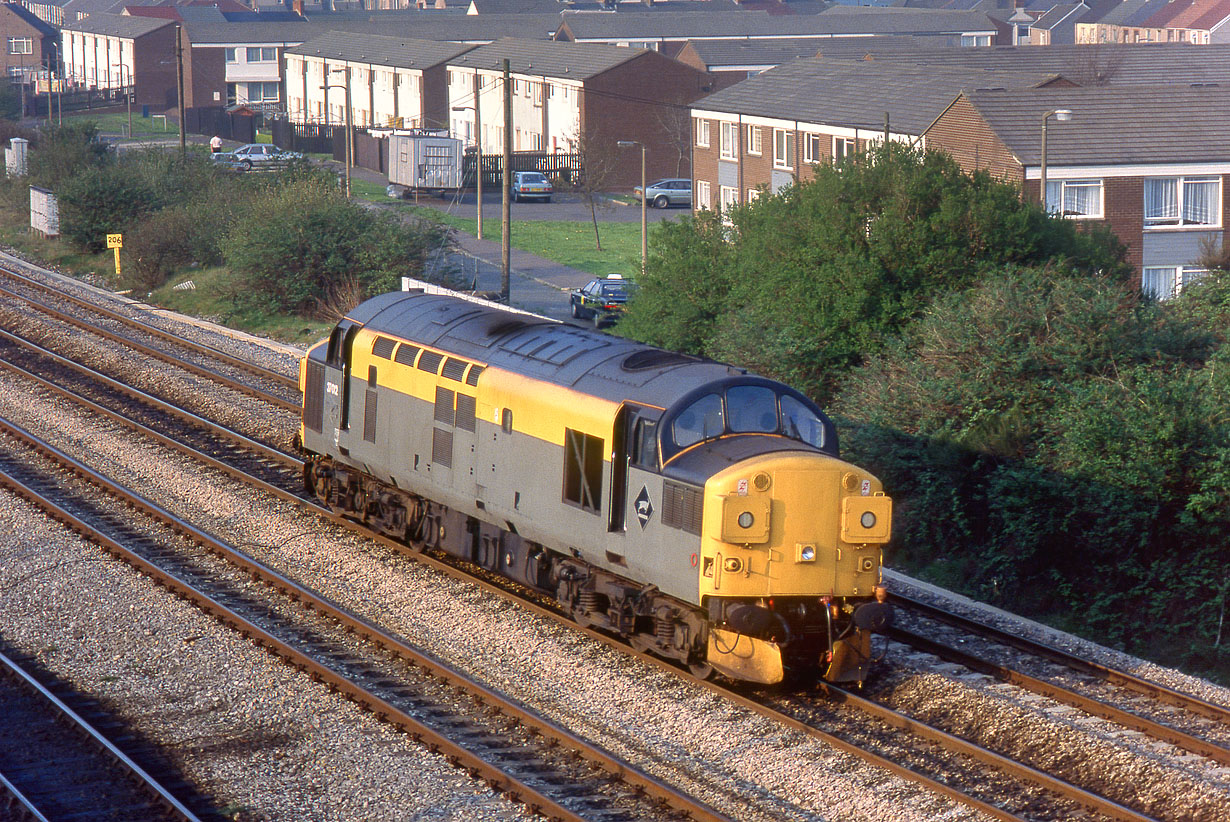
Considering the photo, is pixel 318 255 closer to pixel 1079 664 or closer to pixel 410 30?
pixel 1079 664

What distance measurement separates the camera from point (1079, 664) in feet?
48.6

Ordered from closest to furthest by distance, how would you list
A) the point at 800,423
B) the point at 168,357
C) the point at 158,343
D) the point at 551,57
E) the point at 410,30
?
the point at 800,423 < the point at 168,357 < the point at 158,343 < the point at 551,57 < the point at 410,30

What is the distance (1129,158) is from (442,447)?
2900 cm

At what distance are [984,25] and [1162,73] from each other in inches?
2014

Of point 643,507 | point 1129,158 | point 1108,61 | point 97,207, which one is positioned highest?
point 1108,61

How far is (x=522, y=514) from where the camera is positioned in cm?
1578

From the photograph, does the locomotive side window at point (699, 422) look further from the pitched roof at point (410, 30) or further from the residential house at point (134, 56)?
the residential house at point (134, 56)

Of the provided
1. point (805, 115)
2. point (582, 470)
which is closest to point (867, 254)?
point (582, 470)

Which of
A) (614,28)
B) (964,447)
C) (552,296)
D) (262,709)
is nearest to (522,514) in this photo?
(262,709)

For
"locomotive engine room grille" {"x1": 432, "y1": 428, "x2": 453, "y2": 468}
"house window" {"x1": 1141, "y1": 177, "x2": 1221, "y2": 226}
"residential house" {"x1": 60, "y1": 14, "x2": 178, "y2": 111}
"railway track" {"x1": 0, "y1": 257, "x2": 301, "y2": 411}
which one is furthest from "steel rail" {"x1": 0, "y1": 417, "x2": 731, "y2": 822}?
"residential house" {"x1": 60, "y1": 14, "x2": 178, "y2": 111}

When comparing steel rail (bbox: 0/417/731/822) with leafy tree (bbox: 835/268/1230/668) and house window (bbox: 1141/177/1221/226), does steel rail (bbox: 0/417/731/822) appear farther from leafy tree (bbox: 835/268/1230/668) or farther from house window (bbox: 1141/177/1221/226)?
house window (bbox: 1141/177/1221/226)

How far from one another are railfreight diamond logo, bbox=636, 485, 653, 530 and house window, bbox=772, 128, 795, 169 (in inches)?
1644

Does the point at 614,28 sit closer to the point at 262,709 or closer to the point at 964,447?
the point at 964,447

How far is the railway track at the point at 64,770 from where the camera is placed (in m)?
11.2
